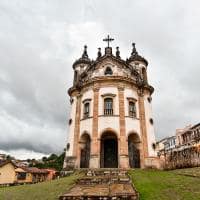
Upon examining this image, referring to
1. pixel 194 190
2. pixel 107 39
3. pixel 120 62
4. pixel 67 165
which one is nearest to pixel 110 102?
pixel 120 62

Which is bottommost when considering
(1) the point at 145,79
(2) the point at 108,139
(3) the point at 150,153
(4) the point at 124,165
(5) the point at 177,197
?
(5) the point at 177,197

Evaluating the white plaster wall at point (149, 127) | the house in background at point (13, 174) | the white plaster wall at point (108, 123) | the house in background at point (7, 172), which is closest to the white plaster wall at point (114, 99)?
the white plaster wall at point (108, 123)

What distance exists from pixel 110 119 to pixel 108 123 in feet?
1.60

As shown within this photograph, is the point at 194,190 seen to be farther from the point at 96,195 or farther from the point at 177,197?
the point at 96,195

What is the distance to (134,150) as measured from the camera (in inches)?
927

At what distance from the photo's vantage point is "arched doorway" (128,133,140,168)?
23.2 m

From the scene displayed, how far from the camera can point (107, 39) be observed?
97.7 feet

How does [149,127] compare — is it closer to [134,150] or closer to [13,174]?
[134,150]

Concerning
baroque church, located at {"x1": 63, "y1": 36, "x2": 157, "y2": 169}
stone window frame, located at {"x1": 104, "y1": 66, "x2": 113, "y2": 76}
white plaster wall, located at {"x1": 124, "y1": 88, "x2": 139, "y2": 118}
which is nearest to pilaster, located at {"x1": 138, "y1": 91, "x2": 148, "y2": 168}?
baroque church, located at {"x1": 63, "y1": 36, "x2": 157, "y2": 169}

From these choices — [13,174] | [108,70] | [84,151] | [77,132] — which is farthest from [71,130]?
[13,174]

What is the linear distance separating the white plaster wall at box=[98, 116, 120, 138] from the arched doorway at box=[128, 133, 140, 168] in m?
2.27

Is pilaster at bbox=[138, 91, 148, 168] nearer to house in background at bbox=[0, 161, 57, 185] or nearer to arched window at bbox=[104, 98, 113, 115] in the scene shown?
arched window at bbox=[104, 98, 113, 115]

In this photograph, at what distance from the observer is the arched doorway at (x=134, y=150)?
23172 millimetres

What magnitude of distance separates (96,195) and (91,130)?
1398cm
